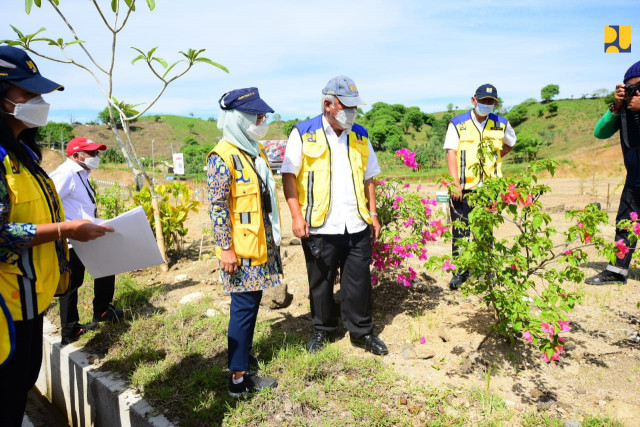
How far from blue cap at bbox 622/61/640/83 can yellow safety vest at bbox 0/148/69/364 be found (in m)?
4.05

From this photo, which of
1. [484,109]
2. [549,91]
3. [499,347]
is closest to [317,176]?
[499,347]

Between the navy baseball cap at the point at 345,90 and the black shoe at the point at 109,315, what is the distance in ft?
8.76

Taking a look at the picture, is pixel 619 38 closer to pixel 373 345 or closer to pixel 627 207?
→ pixel 627 207

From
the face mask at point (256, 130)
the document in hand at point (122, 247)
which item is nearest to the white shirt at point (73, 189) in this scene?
the document in hand at point (122, 247)

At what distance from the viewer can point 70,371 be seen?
317cm

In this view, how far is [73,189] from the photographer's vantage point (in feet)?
10.8

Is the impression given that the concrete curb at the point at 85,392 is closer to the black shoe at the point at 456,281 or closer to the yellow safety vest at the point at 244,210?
the yellow safety vest at the point at 244,210

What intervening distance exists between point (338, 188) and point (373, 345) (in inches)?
43.6

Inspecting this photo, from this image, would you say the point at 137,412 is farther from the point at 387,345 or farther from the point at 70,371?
the point at 387,345

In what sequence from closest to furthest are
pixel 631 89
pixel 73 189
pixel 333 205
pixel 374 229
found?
pixel 333 205, pixel 374 229, pixel 631 89, pixel 73 189

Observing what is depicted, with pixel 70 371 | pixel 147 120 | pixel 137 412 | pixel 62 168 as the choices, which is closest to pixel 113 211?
pixel 62 168

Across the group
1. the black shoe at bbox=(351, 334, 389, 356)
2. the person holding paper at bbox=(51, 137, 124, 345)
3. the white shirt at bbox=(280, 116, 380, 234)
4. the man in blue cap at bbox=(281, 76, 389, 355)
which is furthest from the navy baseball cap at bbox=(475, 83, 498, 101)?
the person holding paper at bbox=(51, 137, 124, 345)

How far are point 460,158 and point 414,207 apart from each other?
2.47 ft

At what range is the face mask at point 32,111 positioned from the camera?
1.64 metres
